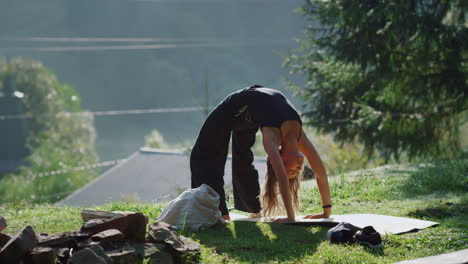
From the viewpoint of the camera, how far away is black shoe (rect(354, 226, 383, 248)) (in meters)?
4.18

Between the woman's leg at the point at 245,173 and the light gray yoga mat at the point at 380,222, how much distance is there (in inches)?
16.9

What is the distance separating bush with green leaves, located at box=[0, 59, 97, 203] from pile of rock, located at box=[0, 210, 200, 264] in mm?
34225

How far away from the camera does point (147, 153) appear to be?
24078 mm

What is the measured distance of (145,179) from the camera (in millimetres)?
21484

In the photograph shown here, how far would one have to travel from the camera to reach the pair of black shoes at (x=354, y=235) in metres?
4.20

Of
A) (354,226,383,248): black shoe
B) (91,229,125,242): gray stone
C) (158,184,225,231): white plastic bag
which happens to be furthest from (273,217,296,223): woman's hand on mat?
(91,229,125,242): gray stone

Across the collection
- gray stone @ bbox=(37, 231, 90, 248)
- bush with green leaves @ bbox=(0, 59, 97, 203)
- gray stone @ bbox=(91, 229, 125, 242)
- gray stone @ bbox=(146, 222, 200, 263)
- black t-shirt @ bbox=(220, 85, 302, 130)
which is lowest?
bush with green leaves @ bbox=(0, 59, 97, 203)

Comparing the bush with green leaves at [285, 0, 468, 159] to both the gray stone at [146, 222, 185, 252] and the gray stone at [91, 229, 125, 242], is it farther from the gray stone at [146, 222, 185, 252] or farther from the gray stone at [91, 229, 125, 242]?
the gray stone at [91, 229, 125, 242]

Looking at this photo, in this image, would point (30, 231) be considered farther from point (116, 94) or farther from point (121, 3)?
point (121, 3)

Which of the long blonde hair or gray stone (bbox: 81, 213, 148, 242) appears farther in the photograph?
the long blonde hair

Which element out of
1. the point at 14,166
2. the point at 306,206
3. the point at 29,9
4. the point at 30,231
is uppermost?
the point at 29,9

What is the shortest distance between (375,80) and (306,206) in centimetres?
631

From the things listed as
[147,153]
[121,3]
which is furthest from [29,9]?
[147,153]

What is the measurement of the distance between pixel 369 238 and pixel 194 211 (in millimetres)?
1434
